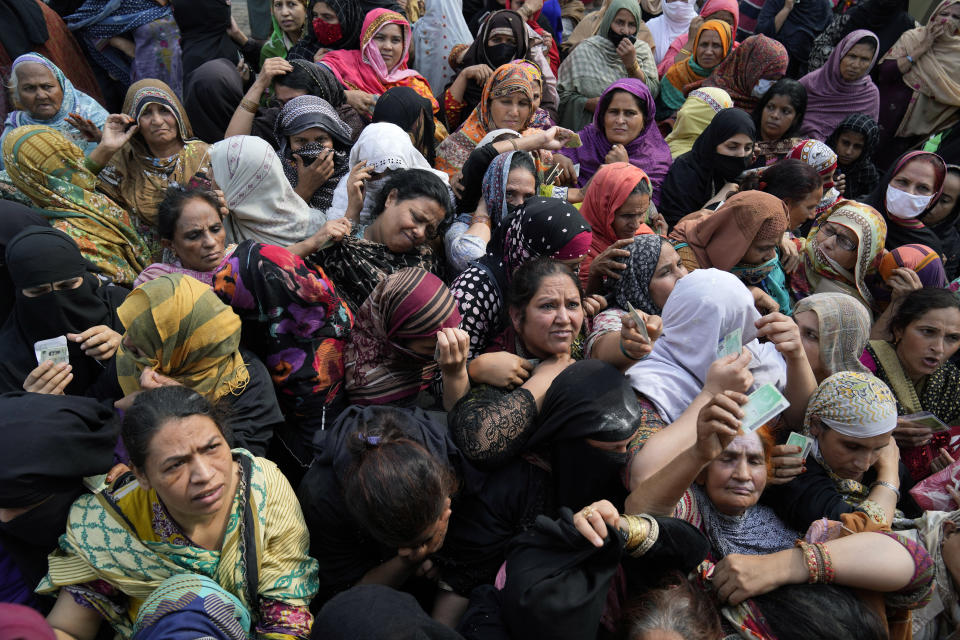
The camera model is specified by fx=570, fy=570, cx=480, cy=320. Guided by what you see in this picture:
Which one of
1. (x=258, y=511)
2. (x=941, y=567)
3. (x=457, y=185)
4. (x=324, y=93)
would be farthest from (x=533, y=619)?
(x=324, y=93)

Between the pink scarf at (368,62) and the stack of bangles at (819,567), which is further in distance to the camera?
the pink scarf at (368,62)

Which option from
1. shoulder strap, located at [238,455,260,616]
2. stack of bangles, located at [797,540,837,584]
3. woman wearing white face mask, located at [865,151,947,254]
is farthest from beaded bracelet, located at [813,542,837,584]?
woman wearing white face mask, located at [865,151,947,254]

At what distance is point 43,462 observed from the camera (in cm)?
169

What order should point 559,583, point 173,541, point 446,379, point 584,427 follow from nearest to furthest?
point 559,583, point 173,541, point 584,427, point 446,379

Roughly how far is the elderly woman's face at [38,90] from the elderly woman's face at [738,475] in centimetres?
454

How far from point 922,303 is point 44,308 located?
164 inches

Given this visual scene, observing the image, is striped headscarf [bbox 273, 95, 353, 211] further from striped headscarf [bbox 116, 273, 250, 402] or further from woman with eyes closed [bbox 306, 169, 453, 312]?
striped headscarf [bbox 116, 273, 250, 402]

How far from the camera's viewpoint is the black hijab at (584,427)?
1911 millimetres

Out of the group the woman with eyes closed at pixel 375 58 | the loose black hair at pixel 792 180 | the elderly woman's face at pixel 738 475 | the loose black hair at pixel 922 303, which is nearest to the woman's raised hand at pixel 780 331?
the elderly woman's face at pixel 738 475

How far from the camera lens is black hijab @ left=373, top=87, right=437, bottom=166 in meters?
3.90

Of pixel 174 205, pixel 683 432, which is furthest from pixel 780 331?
pixel 174 205

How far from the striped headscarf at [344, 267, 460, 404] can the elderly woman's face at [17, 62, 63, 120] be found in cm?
301

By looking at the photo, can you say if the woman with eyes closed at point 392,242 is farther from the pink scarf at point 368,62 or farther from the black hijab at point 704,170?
the black hijab at point 704,170

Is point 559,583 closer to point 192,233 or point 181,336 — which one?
point 181,336
